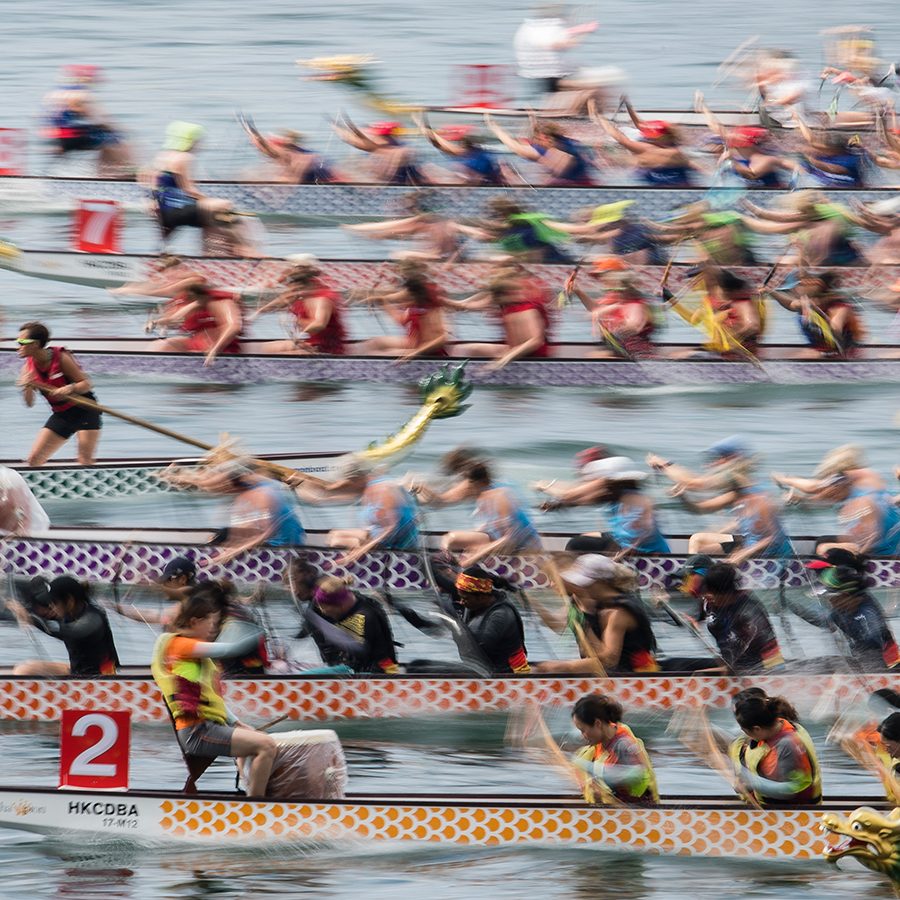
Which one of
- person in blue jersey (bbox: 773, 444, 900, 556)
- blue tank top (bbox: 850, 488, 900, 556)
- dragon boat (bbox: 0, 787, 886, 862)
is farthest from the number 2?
blue tank top (bbox: 850, 488, 900, 556)

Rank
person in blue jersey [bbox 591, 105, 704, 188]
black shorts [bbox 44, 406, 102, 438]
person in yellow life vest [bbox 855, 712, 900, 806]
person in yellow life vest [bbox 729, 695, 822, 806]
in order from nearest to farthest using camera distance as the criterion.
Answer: person in yellow life vest [bbox 855, 712, 900, 806], person in yellow life vest [bbox 729, 695, 822, 806], black shorts [bbox 44, 406, 102, 438], person in blue jersey [bbox 591, 105, 704, 188]

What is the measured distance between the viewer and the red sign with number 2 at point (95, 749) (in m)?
11.9

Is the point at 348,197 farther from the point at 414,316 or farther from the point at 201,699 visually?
the point at 201,699

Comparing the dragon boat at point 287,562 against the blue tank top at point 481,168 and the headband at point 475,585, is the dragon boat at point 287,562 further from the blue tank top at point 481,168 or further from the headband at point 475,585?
the blue tank top at point 481,168

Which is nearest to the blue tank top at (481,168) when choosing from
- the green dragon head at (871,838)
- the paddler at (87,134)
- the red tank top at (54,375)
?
the paddler at (87,134)

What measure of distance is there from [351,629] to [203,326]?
810 cm

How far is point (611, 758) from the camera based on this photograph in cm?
1199

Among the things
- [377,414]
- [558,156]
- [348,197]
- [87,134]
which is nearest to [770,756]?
[377,414]

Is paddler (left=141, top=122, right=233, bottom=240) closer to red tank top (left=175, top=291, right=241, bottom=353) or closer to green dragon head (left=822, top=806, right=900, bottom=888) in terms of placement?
red tank top (left=175, top=291, right=241, bottom=353)

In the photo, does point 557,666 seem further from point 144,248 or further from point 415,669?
point 144,248

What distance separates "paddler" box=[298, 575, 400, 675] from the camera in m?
14.3

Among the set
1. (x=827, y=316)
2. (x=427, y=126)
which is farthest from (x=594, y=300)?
(x=427, y=126)

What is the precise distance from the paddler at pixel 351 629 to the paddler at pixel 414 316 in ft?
24.9

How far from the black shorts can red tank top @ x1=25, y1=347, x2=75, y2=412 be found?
0.07 m
